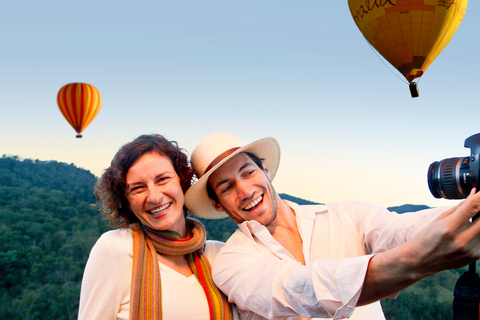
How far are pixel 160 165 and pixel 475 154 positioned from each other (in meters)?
1.78

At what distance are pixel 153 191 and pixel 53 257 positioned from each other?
62.8 meters

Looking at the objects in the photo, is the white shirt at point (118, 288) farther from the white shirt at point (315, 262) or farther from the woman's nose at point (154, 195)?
the woman's nose at point (154, 195)

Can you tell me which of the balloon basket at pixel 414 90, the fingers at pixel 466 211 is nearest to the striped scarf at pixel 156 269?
the fingers at pixel 466 211

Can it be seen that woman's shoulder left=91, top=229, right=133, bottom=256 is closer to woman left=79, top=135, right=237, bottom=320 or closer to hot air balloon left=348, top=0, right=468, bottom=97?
woman left=79, top=135, right=237, bottom=320

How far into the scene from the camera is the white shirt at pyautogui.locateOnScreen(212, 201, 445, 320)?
1822 mm

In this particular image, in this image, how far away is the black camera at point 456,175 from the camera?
185 centimetres

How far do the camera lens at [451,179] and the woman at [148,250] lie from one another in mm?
1383

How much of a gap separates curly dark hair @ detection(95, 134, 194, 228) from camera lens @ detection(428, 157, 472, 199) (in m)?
1.62

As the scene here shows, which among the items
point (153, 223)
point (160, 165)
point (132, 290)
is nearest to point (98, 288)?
point (132, 290)

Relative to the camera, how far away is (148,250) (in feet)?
9.35

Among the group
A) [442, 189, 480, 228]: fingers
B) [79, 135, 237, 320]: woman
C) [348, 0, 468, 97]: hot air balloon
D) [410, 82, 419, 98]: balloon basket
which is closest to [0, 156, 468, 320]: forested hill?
[410, 82, 419, 98]: balloon basket

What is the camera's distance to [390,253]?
171cm

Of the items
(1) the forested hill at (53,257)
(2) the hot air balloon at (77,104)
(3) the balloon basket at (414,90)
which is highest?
(2) the hot air balloon at (77,104)

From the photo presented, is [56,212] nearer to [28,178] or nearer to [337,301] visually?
[28,178]
